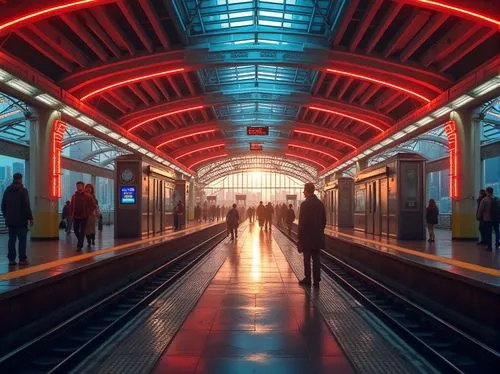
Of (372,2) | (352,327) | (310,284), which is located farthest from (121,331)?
(372,2)

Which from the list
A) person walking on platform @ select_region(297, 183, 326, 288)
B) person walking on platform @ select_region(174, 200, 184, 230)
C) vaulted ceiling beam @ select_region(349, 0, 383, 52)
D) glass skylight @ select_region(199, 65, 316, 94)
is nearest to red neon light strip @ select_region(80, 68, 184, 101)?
glass skylight @ select_region(199, 65, 316, 94)

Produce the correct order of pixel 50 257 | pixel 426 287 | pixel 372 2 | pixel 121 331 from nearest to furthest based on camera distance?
pixel 121 331
pixel 426 287
pixel 50 257
pixel 372 2

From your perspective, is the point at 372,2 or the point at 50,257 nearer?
the point at 50,257

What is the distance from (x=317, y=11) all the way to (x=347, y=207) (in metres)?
15.7

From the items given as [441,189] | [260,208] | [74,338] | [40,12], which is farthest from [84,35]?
[441,189]

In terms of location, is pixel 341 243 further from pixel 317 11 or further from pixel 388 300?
pixel 388 300

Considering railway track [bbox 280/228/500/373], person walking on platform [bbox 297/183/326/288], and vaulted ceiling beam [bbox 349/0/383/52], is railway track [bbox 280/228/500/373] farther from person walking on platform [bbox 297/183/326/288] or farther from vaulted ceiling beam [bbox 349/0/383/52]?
vaulted ceiling beam [bbox 349/0/383/52]

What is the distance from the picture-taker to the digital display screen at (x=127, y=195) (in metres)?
19.8

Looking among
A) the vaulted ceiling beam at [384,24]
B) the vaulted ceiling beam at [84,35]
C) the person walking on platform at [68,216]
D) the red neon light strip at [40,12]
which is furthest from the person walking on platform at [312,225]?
the person walking on platform at [68,216]

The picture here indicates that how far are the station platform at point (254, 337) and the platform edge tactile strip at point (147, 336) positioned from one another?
0.01 metres

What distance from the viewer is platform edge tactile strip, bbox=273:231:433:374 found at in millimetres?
5555

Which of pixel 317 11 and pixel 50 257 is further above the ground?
pixel 317 11

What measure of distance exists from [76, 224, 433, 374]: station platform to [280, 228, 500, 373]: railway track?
10.3 inches

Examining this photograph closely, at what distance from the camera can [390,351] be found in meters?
6.19
